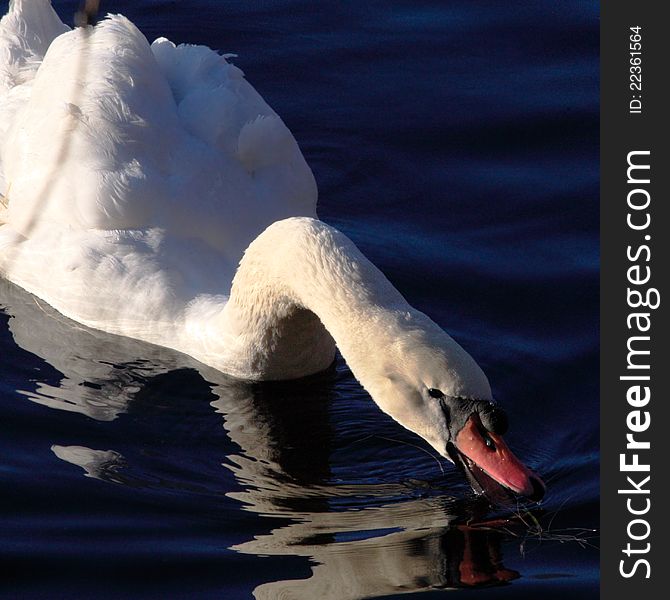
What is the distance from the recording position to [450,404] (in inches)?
300

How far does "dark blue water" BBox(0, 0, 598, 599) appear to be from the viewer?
7.70m

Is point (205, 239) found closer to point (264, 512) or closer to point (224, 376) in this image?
point (224, 376)

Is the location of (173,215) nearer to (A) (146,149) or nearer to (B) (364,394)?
(A) (146,149)

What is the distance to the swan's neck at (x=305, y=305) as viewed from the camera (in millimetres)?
8008

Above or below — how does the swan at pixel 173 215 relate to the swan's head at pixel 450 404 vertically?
above

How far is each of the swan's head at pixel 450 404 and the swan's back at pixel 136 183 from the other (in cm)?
219

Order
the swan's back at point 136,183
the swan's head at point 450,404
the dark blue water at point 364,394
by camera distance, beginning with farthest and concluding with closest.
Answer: the swan's back at point 136,183, the dark blue water at point 364,394, the swan's head at point 450,404

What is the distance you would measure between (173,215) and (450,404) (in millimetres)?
2898

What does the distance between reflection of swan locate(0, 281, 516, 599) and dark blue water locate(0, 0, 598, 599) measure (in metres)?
0.02

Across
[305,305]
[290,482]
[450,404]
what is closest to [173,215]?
[305,305]

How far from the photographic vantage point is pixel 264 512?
8.17 meters

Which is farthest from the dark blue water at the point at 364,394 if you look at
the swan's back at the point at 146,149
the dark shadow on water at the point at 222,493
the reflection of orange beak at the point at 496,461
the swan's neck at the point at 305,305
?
the swan's back at the point at 146,149

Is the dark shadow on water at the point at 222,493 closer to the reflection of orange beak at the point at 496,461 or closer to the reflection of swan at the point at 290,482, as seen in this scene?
the reflection of swan at the point at 290,482

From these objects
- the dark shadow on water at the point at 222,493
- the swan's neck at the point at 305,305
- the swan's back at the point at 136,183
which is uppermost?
the swan's back at the point at 136,183
